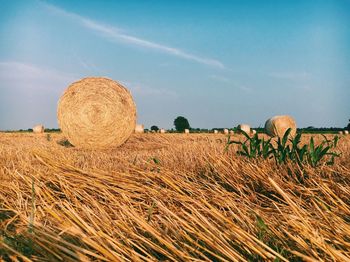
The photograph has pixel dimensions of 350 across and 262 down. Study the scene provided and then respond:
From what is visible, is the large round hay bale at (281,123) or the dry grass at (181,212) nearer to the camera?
the dry grass at (181,212)

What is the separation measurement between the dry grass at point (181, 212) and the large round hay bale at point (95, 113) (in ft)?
22.4

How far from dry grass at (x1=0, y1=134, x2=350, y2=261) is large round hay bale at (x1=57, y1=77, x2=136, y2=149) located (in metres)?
6.83

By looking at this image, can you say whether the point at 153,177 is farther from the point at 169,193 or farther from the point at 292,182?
the point at 292,182

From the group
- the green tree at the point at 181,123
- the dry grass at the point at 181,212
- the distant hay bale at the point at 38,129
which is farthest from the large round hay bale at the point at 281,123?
the dry grass at the point at 181,212

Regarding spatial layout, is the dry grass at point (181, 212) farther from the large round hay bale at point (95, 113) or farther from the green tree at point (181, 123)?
the green tree at point (181, 123)

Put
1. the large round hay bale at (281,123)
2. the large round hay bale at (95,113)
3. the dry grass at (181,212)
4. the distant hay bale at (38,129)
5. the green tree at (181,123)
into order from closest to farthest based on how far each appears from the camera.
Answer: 1. the dry grass at (181,212)
2. the large round hay bale at (95,113)
3. the large round hay bale at (281,123)
4. the distant hay bale at (38,129)
5. the green tree at (181,123)

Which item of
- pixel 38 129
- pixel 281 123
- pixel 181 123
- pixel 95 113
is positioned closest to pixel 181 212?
pixel 95 113

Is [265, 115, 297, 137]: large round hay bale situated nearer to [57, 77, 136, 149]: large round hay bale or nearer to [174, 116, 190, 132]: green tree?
[57, 77, 136, 149]: large round hay bale

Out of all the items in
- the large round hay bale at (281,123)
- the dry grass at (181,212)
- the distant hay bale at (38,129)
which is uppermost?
the large round hay bale at (281,123)

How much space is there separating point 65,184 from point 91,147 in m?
7.98

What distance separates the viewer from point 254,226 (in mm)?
1820

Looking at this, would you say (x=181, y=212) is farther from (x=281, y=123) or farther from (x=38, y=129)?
(x=38, y=129)

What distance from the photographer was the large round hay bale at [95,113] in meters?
10.8

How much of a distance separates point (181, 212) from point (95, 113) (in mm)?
8983
